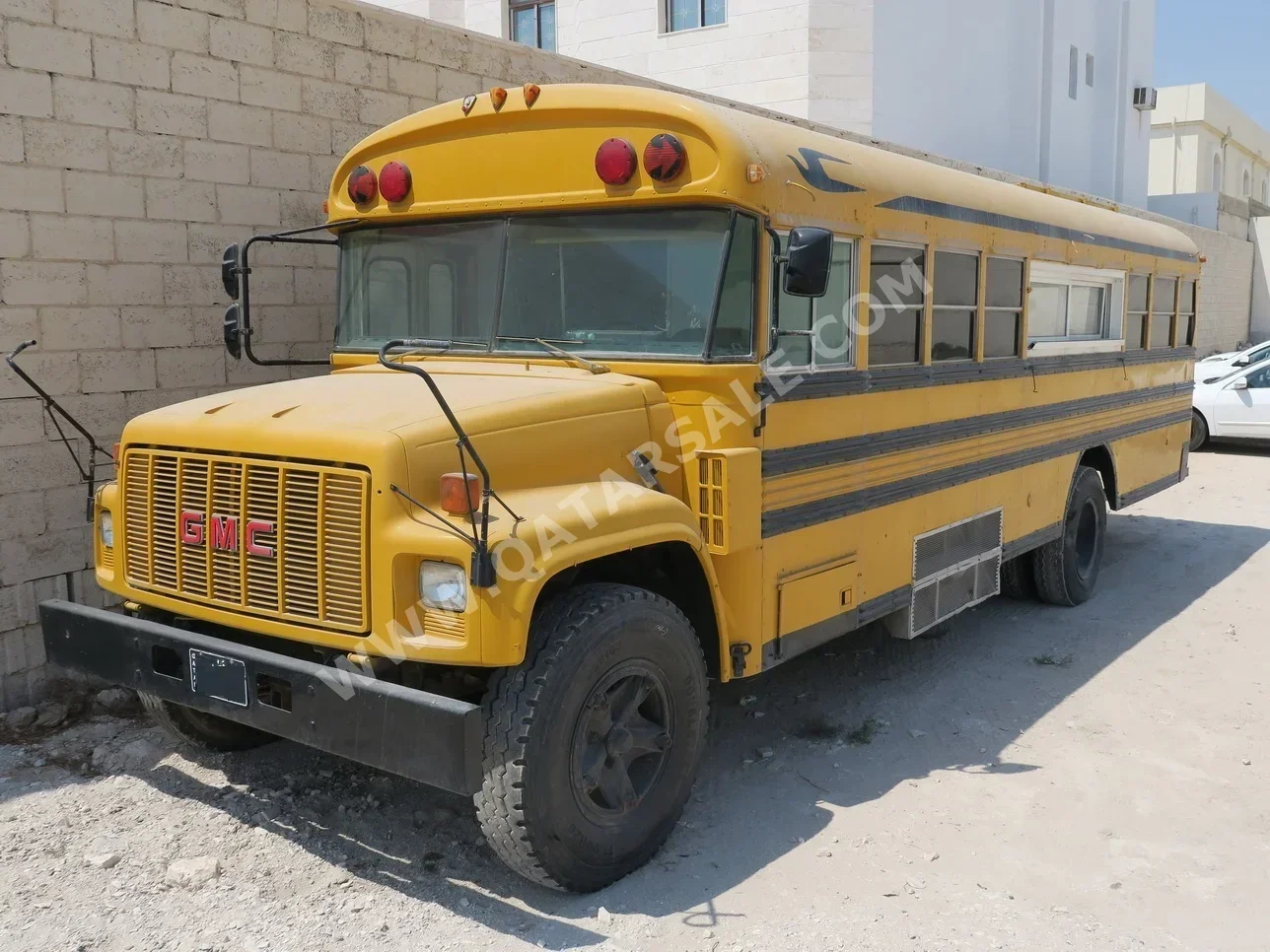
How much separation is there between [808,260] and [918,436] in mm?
1620

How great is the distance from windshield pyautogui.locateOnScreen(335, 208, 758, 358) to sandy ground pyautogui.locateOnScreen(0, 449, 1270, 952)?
1.77m

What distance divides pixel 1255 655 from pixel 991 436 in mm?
2013

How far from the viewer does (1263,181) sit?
48719 millimetres

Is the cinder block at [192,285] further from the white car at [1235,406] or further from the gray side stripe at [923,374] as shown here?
the white car at [1235,406]

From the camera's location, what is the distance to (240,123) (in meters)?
6.09

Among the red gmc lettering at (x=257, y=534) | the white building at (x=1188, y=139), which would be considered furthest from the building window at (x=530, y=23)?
the white building at (x=1188, y=139)

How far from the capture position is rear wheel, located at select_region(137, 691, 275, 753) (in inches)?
179

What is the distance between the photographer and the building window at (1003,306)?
580 cm

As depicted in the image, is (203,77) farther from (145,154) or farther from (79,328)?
(79,328)

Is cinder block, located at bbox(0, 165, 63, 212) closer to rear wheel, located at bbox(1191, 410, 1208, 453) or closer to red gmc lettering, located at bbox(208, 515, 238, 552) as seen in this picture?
red gmc lettering, located at bbox(208, 515, 238, 552)


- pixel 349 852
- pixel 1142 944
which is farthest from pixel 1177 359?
pixel 349 852

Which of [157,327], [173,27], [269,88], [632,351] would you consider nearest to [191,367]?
[157,327]

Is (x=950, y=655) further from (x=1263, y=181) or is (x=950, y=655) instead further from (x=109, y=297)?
(x=1263, y=181)

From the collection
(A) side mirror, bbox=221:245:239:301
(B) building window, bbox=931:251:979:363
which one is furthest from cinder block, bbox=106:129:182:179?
(B) building window, bbox=931:251:979:363
